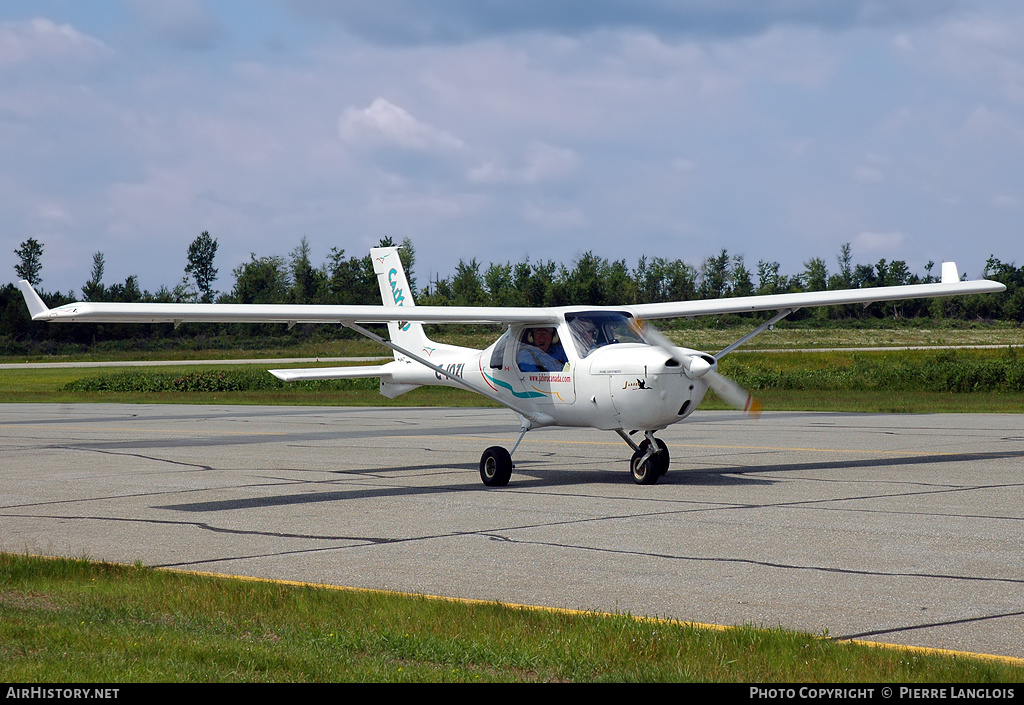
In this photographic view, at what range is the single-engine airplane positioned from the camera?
1372cm

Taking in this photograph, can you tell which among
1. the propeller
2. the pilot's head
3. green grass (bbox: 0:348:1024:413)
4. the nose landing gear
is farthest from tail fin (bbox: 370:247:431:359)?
green grass (bbox: 0:348:1024:413)

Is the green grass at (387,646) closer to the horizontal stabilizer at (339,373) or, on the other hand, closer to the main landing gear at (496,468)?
the main landing gear at (496,468)

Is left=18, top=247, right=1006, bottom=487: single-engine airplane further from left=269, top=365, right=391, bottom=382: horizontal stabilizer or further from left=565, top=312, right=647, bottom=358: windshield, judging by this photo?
left=269, top=365, right=391, bottom=382: horizontal stabilizer

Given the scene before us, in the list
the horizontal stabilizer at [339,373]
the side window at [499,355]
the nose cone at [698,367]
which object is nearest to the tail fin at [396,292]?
the horizontal stabilizer at [339,373]

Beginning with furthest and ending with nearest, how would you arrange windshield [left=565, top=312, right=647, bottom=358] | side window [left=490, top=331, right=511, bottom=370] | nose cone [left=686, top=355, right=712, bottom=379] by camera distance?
side window [left=490, top=331, right=511, bottom=370], windshield [left=565, top=312, right=647, bottom=358], nose cone [left=686, top=355, right=712, bottom=379]

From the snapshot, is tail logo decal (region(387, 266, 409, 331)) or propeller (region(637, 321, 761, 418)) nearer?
propeller (region(637, 321, 761, 418))

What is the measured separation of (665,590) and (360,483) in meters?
8.07

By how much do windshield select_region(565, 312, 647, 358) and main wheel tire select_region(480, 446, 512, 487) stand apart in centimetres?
172

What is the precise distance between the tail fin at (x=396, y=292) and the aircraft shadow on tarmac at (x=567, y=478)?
3130 millimetres

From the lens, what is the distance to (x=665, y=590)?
8078 mm

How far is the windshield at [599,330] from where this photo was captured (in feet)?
48.9

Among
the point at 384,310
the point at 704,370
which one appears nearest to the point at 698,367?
the point at 704,370

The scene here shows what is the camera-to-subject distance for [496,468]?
48.4 ft

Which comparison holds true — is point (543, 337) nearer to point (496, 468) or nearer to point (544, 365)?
point (544, 365)
